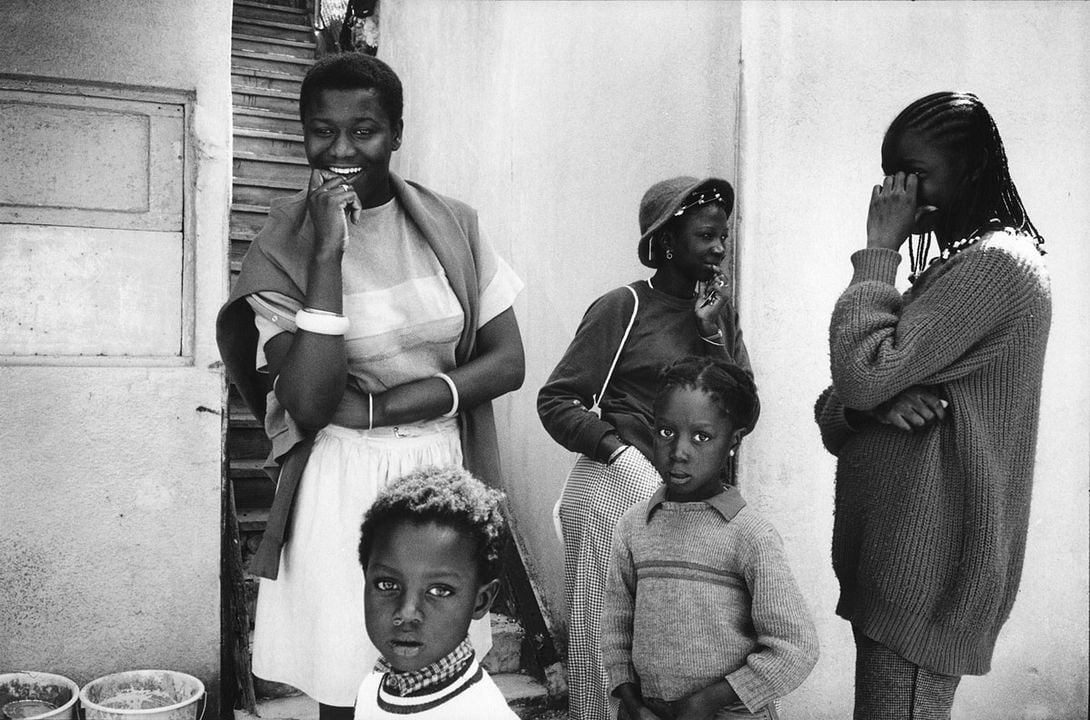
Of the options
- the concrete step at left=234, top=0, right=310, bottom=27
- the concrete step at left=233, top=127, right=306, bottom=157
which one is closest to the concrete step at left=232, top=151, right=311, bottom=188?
the concrete step at left=233, top=127, right=306, bottom=157

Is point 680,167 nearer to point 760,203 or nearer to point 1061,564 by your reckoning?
point 760,203

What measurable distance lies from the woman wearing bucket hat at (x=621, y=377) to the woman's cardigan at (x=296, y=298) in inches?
25.6

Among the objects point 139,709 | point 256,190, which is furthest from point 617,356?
point 256,190

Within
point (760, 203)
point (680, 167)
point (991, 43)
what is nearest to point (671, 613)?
point (760, 203)

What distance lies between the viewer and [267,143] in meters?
7.82

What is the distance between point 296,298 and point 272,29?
29.8ft

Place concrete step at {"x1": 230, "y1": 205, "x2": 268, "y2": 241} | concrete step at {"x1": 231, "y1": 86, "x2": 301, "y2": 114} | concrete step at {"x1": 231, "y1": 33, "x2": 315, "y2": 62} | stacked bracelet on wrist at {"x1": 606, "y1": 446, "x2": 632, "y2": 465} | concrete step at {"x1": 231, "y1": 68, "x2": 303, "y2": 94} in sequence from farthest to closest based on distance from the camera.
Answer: concrete step at {"x1": 231, "y1": 33, "x2": 315, "y2": 62} < concrete step at {"x1": 231, "y1": 68, "x2": 303, "y2": 94} < concrete step at {"x1": 231, "y1": 86, "x2": 301, "y2": 114} < concrete step at {"x1": 230, "y1": 205, "x2": 268, "y2": 241} < stacked bracelet on wrist at {"x1": 606, "y1": 446, "x2": 632, "y2": 465}

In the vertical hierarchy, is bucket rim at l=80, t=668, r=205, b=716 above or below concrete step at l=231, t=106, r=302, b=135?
below

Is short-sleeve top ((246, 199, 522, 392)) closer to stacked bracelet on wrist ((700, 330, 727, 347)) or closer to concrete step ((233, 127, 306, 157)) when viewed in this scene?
stacked bracelet on wrist ((700, 330, 727, 347))

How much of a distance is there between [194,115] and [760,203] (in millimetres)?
2029

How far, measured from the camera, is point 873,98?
11.7ft

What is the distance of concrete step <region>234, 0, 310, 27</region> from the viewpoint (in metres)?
10.4

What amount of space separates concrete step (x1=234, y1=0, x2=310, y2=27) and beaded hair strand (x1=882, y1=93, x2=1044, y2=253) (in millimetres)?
9589

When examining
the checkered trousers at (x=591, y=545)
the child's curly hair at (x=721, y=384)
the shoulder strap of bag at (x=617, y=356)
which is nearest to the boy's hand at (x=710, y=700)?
the child's curly hair at (x=721, y=384)
